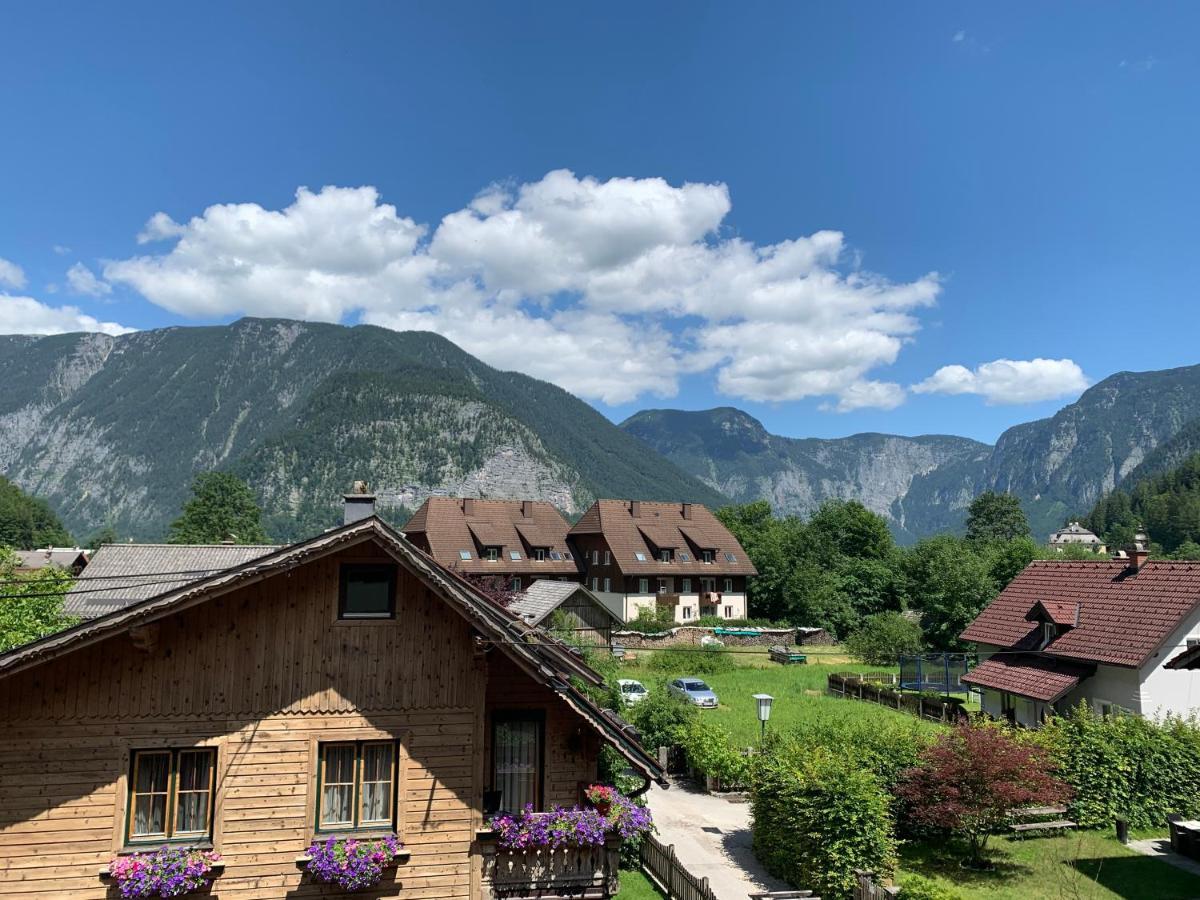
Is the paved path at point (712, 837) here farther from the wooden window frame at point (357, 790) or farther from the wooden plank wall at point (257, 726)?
the wooden window frame at point (357, 790)

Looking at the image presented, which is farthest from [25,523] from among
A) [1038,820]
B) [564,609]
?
[1038,820]

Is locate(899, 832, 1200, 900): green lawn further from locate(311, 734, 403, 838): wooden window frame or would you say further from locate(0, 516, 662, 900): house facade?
locate(311, 734, 403, 838): wooden window frame

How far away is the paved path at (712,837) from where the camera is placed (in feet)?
62.1

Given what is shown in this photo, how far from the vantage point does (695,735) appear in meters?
27.6

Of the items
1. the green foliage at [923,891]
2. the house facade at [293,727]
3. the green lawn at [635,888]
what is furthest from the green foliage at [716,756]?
the house facade at [293,727]

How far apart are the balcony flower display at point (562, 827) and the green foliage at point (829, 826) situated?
22.8 ft

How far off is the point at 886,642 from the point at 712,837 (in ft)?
122

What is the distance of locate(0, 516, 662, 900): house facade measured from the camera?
11.3m

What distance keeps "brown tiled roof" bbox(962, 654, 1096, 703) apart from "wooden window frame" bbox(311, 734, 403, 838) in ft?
78.8

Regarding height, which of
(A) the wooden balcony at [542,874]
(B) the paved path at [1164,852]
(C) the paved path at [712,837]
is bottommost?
(C) the paved path at [712,837]

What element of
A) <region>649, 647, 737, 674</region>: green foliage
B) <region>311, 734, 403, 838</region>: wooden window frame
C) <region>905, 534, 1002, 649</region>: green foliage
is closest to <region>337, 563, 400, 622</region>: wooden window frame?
<region>311, 734, 403, 838</region>: wooden window frame

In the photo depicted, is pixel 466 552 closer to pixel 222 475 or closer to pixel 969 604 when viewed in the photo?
pixel 969 604

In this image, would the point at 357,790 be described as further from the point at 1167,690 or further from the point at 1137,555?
the point at 1137,555

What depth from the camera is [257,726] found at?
1203 centimetres
